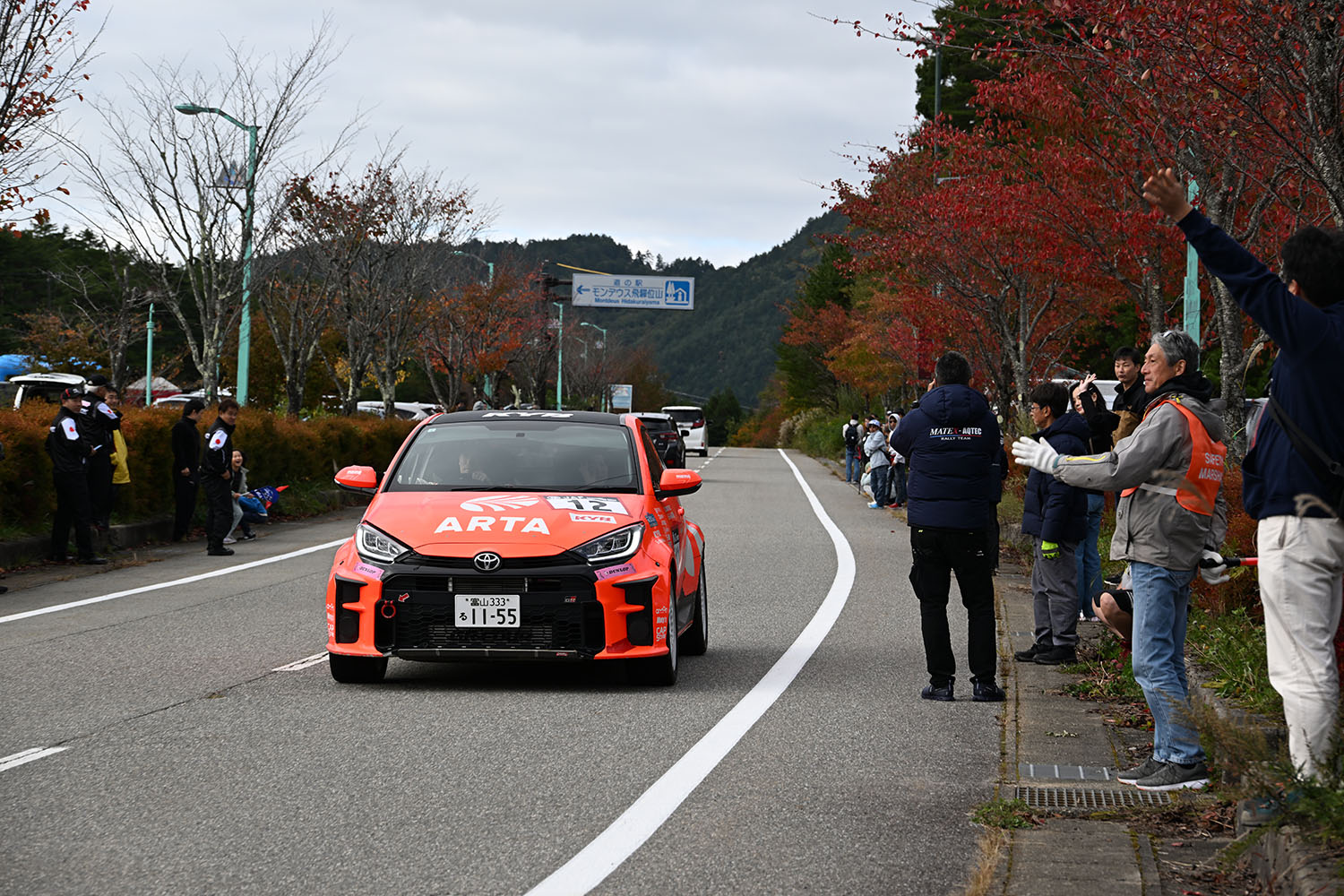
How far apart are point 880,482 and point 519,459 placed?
18.9m

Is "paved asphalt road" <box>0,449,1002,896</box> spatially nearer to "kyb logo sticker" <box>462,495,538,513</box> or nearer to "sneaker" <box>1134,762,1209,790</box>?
"sneaker" <box>1134,762,1209,790</box>

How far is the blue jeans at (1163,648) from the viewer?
5.89 m

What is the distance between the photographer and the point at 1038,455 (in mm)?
5562

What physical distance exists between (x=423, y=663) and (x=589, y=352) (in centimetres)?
8385

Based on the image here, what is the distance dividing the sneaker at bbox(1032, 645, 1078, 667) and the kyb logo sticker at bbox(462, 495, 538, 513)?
344cm

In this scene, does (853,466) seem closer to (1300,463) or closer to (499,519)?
(499,519)

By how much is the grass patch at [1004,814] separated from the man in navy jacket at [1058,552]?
3710mm

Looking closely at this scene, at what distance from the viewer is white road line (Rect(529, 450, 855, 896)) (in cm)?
462

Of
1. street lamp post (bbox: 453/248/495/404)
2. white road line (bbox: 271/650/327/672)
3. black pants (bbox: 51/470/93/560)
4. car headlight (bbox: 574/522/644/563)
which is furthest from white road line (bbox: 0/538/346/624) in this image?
street lamp post (bbox: 453/248/495/404)

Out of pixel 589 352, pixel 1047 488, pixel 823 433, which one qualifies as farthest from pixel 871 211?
pixel 589 352

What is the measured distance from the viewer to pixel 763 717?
7379mm

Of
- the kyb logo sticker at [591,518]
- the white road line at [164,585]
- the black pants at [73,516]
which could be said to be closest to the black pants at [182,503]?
the white road line at [164,585]

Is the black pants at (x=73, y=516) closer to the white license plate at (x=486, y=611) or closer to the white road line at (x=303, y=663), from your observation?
the white road line at (x=303, y=663)

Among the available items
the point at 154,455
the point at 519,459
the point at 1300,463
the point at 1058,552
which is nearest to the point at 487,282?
the point at 154,455
